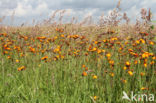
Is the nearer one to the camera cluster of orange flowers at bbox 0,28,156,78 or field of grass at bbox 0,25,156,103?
field of grass at bbox 0,25,156,103

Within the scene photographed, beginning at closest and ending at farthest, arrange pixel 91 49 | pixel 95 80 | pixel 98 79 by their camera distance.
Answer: pixel 98 79 < pixel 95 80 < pixel 91 49

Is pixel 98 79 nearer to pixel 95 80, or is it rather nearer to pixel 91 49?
pixel 95 80

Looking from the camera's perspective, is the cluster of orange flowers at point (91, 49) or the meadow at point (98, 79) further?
the cluster of orange flowers at point (91, 49)

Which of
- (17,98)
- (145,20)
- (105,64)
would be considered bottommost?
(17,98)

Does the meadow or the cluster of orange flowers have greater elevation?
the cluster of orange flowers

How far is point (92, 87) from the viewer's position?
2.24 metres

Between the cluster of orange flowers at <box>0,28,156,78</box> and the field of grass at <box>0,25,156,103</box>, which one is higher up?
the cluster of orange flowers at <box>0,28,156,78</box>

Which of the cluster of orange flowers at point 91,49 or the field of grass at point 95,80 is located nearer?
the field of grass at point 95,80

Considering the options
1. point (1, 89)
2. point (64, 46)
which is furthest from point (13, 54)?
point (1, 89)

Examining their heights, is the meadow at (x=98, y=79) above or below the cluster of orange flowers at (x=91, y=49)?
below

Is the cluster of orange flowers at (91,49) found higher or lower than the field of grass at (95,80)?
higher

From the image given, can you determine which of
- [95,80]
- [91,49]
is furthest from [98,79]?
[91,49]

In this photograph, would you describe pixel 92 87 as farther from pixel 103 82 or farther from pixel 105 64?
pixel 105 64

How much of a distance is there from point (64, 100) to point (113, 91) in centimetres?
58
